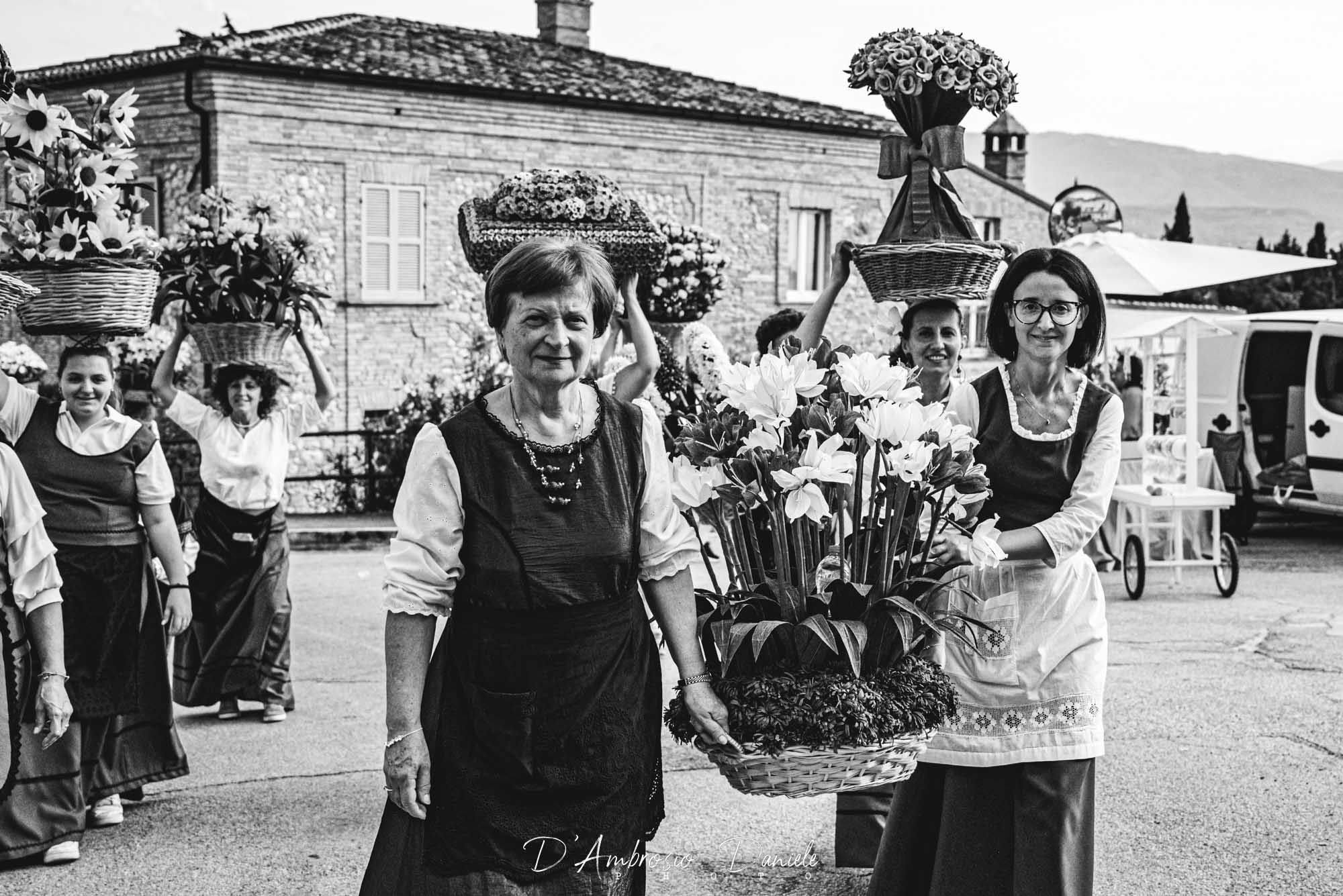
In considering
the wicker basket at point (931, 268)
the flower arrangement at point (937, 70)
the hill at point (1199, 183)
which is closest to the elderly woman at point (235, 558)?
the wicker basket at point (931, 268)

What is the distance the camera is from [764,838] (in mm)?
5883

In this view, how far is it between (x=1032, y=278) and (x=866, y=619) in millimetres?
1352

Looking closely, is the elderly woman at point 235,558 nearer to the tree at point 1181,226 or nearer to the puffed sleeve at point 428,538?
the puffed sleeve at point 428,538

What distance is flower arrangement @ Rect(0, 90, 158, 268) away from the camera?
18.0 feet

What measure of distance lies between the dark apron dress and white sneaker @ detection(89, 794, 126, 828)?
10.1 ft

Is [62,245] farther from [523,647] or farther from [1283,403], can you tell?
[1283,403]

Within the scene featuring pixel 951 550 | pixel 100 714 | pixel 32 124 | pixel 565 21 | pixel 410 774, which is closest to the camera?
pixel 410 774

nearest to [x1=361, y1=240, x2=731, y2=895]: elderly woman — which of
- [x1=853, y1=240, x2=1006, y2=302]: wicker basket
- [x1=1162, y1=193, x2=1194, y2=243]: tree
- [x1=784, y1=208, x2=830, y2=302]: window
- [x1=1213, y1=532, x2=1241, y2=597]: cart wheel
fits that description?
[x1=853, y1=240, x2=1006, y2=302]: wicker basket

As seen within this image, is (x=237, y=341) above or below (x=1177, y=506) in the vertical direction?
above

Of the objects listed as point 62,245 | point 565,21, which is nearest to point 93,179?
point 62,245

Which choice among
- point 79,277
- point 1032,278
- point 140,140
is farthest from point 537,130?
point 1032,278

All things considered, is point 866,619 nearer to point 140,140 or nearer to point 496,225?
point 496,225

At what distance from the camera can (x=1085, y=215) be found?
59.7ft

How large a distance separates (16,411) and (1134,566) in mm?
9022
